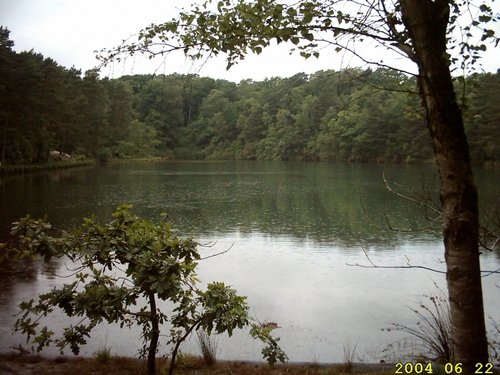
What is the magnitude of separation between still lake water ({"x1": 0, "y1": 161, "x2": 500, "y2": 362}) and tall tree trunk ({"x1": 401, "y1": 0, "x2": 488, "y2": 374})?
509mm

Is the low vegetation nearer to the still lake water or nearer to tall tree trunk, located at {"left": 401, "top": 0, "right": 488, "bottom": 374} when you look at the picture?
the still lake water

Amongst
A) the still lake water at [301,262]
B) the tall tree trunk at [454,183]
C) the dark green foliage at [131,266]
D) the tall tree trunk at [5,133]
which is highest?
the tall tree trunk at [5,133]

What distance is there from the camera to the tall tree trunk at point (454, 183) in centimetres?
218

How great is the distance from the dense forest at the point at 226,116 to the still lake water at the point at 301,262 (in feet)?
5.00

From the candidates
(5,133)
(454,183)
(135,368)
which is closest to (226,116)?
(5,133)

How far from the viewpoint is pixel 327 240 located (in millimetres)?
14016

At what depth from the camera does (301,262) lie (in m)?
11.3

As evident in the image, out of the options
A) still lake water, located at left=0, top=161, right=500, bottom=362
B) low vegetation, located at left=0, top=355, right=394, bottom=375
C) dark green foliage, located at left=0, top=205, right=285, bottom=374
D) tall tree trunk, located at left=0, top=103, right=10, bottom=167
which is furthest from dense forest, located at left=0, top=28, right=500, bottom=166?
low vegetation, located at left=0, top=355, right=394, bottom=375

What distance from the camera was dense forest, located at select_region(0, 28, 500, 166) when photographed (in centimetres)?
303

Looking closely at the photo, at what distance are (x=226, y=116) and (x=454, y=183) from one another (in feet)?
350

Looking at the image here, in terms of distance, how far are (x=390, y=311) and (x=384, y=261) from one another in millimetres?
3698

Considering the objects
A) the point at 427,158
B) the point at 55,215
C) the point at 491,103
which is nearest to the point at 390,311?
the point at 55,215

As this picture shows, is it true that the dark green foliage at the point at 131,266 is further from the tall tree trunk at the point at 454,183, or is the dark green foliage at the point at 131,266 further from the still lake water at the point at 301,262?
the tall tree trunk at the point at 454,183

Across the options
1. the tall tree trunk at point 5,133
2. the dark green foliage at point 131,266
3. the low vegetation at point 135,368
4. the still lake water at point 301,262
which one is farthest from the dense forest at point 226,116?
the low vegetation at point 135,368
